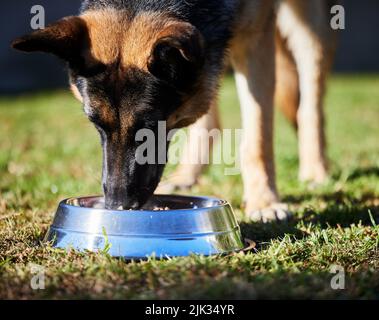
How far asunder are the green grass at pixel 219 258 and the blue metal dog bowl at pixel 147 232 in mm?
83

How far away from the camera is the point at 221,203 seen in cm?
295

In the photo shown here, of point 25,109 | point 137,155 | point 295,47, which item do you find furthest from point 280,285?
point 25,109

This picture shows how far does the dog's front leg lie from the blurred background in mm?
7637

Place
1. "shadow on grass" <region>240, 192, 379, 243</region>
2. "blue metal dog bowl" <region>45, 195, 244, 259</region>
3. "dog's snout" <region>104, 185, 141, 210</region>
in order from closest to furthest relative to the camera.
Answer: "blue metal dog bowl" <region>45, 195, 244, 259</region> → "dog's snout" <region>104, 185, 141, 210</region> → "shadow on grass" <region>240, 192, 379, 243</region>

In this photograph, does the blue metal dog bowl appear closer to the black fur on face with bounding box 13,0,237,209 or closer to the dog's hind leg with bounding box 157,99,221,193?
the black fur on face with bounding box 13,0,237,209

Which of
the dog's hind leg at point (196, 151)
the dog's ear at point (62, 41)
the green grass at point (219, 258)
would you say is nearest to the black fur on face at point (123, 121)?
the dog's ear at point (62, 41)

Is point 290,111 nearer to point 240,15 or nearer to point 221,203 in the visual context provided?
point 240,15

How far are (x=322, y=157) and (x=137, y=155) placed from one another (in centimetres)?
209

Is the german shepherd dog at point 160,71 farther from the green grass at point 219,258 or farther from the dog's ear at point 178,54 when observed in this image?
the green grass at point 219,258

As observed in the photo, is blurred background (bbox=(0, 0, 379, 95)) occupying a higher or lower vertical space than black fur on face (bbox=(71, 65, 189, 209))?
higher

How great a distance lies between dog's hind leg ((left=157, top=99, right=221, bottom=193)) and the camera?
14.8ft

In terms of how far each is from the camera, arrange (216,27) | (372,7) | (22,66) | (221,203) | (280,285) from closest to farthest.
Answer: (280,285) < (221,203) < (216,27) < (22,66) < (372,7)

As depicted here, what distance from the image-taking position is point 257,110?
12.6 feet

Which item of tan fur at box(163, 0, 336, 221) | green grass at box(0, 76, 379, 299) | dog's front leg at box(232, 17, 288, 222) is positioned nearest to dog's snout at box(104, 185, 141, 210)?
green grass at box(0, 76, 379, 299)
